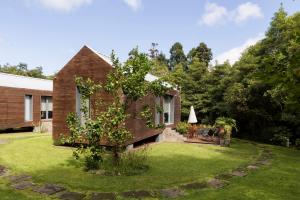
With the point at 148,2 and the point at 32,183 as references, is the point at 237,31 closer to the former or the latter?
the point at 148,2

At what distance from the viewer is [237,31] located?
20969 mm

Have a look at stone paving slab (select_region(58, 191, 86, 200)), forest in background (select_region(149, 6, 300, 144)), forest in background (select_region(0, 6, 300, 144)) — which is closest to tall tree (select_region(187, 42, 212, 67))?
forest in background (select_region(149, 6, 300, 144))

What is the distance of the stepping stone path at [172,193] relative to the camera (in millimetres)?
7539

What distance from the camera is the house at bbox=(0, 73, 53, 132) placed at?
21.3 m

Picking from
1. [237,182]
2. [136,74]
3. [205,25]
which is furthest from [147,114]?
[205,25]

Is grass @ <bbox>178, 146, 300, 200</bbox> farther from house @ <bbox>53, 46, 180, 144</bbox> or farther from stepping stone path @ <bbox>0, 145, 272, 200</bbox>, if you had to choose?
house @ <bbox>53, 46, 180, 144</bbox>

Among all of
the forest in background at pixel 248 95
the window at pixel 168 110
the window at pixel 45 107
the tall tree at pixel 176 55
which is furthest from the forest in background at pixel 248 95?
the tall tree at pixel 176 55

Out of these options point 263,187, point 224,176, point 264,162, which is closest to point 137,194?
point 224,176

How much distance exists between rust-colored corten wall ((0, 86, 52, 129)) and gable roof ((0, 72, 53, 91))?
1.31 feet

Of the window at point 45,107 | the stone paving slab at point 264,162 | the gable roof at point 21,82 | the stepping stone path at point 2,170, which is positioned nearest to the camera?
the stepping stone path at point 2,170

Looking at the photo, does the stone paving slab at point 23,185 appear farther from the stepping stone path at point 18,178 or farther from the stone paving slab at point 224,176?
the stone paving slab at point 224,176

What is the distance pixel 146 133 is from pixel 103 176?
26.5 feet

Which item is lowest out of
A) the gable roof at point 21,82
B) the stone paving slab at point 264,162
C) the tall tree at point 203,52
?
the stone paving slab at point 264,162

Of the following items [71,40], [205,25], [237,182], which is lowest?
[237,182]
